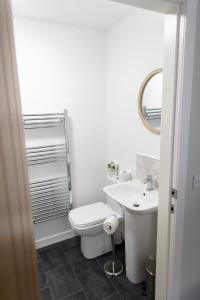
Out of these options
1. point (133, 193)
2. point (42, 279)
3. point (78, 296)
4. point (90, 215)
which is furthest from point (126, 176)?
point (42, 279)

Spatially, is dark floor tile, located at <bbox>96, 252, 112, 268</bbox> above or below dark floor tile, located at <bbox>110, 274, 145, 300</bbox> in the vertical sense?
above

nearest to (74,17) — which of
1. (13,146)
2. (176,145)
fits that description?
(176,145)

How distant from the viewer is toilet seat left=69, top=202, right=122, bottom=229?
196 cm

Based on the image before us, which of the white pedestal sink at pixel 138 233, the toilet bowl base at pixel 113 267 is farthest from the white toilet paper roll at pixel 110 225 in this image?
the toilet bowl base at pixel 113 267

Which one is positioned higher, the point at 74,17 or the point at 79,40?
the point at 74,17

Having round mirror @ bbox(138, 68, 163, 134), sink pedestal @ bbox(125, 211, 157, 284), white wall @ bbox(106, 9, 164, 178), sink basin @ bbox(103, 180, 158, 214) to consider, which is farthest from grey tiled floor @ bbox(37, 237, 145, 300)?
round mirror @ bbox(138, 68, 163, 134)

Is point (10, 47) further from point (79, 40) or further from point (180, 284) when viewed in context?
point (79, 40)

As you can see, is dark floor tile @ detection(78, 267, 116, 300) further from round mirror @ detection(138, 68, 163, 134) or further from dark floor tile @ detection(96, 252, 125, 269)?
round mirror @ detection(138, 68, 163, 134)

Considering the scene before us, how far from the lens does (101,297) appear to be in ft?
5.59

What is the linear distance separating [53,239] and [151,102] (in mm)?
1939

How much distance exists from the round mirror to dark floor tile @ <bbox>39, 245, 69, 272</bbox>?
166cm

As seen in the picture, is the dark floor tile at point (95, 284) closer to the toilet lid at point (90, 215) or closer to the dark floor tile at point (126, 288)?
the dark floor tile at point (126, 288)

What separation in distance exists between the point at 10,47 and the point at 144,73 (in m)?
1.63

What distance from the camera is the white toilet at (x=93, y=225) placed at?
6.43ft
